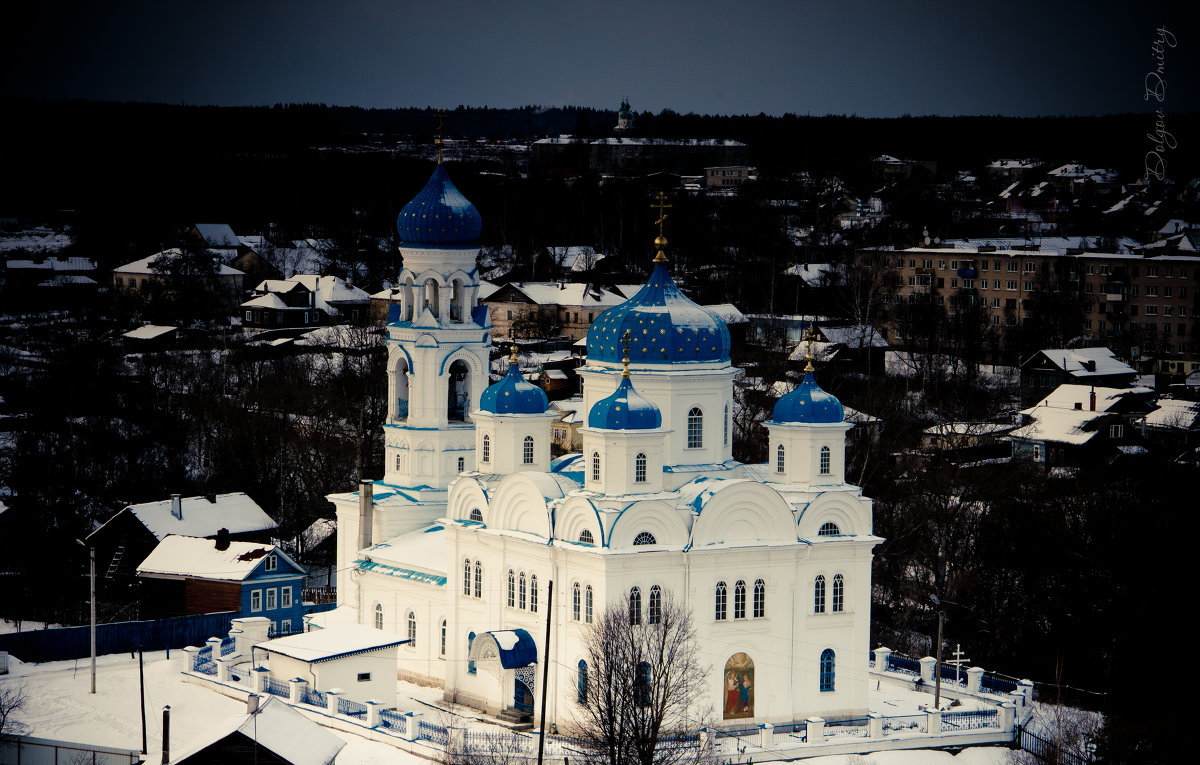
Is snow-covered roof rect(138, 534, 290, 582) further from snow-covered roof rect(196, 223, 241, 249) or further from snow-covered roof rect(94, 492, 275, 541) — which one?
snow-covered roof rect(196, 223, 241, 249)

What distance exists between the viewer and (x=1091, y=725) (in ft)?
91.2

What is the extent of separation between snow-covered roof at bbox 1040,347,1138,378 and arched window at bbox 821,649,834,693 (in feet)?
96.9

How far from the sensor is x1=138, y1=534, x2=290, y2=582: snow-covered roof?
34.7 metres

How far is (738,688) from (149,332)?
41601 mm

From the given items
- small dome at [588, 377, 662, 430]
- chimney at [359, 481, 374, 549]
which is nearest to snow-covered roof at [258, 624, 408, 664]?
chimney at [359, 481, 374, 549]

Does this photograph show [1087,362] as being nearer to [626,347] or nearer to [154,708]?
[626,347]

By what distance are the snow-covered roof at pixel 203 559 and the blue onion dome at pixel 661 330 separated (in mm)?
9334

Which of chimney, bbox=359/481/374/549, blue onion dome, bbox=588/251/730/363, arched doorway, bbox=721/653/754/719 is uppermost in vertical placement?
blue onion dome, bbox=588/251/730/363

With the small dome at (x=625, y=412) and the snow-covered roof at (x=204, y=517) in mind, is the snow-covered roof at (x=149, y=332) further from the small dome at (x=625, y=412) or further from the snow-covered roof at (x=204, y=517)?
the small dome at (x=625, y=412)

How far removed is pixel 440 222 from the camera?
32469mm

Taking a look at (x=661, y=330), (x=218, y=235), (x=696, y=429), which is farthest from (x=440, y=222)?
(x=218, y=235)

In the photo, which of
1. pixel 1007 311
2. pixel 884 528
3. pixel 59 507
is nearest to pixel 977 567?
pixel 884 528

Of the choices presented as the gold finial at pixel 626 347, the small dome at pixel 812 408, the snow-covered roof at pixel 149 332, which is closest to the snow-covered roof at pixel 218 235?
the snow-covered roof at pixel 149 332

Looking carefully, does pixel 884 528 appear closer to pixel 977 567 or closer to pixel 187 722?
pixel 977 567
